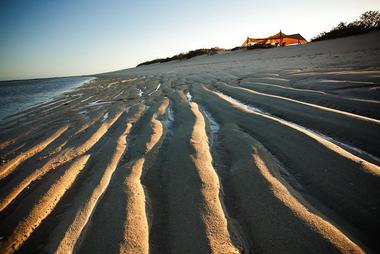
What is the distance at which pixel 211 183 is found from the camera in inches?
57.4

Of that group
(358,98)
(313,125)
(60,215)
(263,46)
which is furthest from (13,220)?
(263,46)

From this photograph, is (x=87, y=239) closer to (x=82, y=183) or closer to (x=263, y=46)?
(x=82, y=183)

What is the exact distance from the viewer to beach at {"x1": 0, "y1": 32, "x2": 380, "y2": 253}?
104 centimetres

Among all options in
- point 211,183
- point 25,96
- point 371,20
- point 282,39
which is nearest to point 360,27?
point 371,20

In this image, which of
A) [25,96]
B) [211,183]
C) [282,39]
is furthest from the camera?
[282,39]

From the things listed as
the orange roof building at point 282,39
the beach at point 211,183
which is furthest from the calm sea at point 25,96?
the orange roof building at point 282,39

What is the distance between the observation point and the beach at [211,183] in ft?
3.43

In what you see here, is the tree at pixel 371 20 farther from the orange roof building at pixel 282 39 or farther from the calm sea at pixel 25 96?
the calm sea at pixel 25 96

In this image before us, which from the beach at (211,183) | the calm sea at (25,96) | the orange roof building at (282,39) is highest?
the orange roof building at (282,39)

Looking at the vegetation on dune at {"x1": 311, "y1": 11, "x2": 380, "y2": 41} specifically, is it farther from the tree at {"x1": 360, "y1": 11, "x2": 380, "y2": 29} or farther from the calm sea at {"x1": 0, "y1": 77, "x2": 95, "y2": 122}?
the calm sea at {"x1": 0, "y1": 77, "x2": 95, "y2": 122}

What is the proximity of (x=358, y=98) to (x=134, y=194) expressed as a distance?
244 cm

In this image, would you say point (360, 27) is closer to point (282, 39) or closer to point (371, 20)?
point (371, 20)

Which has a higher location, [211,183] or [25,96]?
[211,183]

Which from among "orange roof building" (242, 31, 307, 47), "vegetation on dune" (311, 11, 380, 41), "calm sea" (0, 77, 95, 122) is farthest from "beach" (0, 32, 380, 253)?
"orange roof building" (242, 31, 307, 47)
